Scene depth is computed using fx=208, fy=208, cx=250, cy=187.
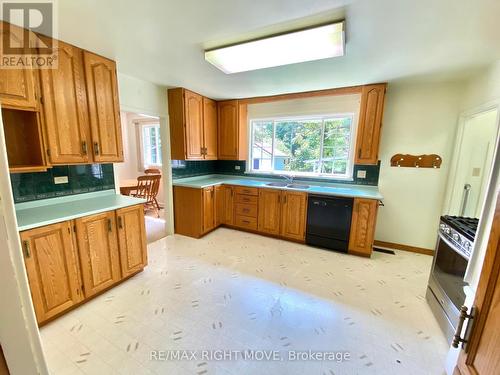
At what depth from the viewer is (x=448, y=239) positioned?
180 cm

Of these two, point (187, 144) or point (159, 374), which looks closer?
point (159, 374)

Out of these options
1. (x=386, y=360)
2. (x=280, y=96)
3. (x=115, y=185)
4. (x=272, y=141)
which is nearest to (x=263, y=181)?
(x=272, y=141)

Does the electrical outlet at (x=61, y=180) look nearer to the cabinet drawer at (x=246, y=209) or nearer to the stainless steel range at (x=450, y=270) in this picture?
the cabinet drawer at (x=246, y=209)

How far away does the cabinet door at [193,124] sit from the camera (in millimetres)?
3336

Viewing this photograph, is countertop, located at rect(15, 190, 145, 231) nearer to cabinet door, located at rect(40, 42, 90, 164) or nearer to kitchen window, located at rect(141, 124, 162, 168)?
cabinet door, located at rect(40, 42, 90, 164)

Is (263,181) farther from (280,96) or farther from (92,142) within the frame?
(92,142)

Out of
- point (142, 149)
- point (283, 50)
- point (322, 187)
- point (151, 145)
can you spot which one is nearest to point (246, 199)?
point (322, 187)

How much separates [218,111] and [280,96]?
1.25 meters

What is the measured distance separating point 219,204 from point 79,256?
224 centimetres

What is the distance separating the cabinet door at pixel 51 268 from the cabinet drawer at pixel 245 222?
7.76 feet

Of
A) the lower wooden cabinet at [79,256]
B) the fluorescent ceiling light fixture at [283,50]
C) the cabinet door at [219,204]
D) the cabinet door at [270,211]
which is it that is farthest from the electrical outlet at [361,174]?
the lower wooden cabinet at [79,256]

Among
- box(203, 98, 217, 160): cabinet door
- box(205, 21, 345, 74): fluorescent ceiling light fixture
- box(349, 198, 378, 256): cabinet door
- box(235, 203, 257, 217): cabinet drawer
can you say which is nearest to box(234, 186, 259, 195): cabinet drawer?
box(235, 203, 257, 217): cabinet drawer

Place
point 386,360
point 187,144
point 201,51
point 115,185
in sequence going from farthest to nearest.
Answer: point 187,144
point 115,185
point 201,51
point 386,360

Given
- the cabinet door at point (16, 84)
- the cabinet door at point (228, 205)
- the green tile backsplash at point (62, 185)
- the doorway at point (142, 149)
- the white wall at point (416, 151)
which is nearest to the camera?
the cabinet door at point (16, 84)
